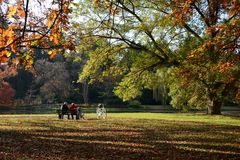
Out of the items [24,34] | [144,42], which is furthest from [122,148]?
[144,42]

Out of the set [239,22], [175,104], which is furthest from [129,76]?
[239,22]

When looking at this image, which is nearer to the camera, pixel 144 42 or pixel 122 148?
pixel 122 148

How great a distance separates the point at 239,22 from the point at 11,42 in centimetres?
1167

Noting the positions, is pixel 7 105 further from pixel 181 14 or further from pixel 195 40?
pixel 181 14

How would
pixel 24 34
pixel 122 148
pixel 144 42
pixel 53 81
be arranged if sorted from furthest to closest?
pixel 53 81
pixel 144 42
pixel 122 148
pixel 24 34

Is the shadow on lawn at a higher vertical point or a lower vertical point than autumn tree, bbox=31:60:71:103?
lower

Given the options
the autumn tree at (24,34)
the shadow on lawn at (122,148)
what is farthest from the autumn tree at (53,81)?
the autumn tree at (24,34)

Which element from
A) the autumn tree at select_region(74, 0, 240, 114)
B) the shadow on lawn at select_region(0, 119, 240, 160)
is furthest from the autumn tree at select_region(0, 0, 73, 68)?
the autumn tree at select_region(74, 0, 240, 114)

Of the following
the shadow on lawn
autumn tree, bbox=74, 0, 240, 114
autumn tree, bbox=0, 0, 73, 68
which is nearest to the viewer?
autumn tree, bbox=0, 0, 73, 68

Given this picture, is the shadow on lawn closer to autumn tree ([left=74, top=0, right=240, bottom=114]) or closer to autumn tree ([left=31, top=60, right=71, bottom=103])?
autumn tree ([left=74, top=0, right=240, bottom=114])

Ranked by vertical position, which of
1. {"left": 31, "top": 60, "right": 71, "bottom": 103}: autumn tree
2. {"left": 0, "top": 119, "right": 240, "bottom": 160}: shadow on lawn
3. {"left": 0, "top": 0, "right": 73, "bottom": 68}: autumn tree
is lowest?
{"left": 0, "top": 119, "right": 240, "bottom": 160}: shadow on lawn

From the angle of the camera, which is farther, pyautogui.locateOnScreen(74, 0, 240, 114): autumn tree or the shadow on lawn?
pyautogui.locateOnScreen(74, 0, 240, 114): autumn tree

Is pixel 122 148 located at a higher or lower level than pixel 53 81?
lower

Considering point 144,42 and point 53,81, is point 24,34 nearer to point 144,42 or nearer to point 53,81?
point 144,42
